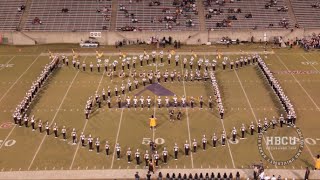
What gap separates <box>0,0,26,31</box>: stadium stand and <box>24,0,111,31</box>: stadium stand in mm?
1067

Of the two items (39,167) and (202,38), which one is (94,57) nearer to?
(202,38)

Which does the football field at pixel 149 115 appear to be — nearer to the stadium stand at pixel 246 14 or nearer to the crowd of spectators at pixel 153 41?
the crowd of spectators at pixel 153 41

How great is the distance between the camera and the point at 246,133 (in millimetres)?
23719

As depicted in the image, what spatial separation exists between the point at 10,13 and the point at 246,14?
23.0 m

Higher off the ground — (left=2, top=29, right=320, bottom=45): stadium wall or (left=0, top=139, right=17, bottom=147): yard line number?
(left=2, top=29, right=320, bottom=45): stadium wall

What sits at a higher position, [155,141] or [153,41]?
[153,41]

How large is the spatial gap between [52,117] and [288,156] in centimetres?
1252

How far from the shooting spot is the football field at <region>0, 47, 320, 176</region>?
2127cm

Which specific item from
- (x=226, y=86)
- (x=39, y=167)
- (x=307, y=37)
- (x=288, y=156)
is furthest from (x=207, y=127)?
(x=307, y=37)

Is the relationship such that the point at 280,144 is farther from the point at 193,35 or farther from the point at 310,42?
the point at 193,35

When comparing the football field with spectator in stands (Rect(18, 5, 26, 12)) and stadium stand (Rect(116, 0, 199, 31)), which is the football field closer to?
stadium stand (Rect(116, 0, 199, 31))

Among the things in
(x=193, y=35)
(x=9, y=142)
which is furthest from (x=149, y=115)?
(x=193, y=35)

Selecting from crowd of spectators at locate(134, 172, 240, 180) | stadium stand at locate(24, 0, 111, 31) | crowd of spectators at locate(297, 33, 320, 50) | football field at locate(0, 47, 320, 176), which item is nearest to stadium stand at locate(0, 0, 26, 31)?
stadium stand at locate(24, 0, 111, 31)

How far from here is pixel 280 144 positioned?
22.5 meters
